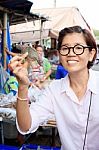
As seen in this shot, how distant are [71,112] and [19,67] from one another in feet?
1.46

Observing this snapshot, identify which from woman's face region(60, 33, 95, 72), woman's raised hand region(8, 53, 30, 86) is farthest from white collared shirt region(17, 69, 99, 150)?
woman's raised hand region(8, 53, 30, 86)

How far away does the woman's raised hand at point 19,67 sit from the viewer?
150 centimetres

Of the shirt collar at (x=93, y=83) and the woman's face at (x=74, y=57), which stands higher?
the woman's face at (x=74, y=57)

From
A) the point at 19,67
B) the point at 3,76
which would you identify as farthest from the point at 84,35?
the point at 3,76

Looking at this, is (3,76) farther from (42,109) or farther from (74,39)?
(74,39)

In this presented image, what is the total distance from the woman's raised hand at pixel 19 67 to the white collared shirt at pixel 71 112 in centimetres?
27

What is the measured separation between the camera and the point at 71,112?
1693 mm

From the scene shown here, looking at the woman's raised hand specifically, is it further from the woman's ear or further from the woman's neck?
the woman's ear

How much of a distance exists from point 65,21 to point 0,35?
4551 millimetres

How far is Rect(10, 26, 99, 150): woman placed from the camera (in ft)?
5.34

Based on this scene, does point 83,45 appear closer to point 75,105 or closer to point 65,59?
point 65,59

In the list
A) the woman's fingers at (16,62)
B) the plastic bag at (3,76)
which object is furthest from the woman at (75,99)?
the plastic bag at (3,76)

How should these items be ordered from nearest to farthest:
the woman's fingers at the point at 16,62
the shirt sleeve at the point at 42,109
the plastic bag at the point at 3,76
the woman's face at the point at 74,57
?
the woman's fingers at the point at 16,62 < the woman's face at the point at 74,57 < the shirt sleeve at the point at 42,109 < the plastic bag at the point at 3,76

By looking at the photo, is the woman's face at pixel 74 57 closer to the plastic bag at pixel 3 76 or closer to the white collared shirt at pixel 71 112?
the white collared shirt at pixel 71 112
